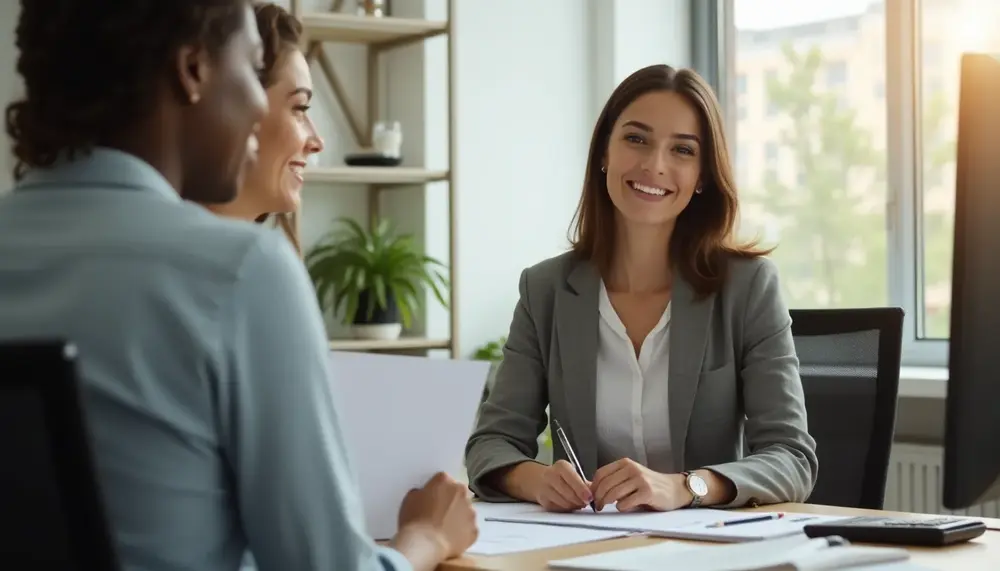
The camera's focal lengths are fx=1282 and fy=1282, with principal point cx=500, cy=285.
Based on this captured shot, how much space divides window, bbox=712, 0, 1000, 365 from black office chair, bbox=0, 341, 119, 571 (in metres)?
3.32

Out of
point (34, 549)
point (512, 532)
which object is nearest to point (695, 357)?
point (512, 532)

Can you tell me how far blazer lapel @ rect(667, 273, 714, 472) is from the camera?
222 centimetres

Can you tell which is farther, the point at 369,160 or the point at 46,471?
the point at 369,160

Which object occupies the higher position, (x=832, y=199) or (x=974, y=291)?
(x=832, y=199)

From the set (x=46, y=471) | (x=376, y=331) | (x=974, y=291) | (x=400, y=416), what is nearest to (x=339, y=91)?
(x=376, y=331)

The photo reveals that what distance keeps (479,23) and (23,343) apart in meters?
3.52

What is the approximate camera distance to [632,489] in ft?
5.96

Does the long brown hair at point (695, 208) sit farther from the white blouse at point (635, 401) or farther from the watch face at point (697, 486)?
the watch face at point (697, 486)

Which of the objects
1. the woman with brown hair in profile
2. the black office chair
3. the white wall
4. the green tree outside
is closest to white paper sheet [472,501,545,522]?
the woman with brown hair in profile

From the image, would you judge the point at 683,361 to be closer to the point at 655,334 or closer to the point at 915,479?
the point at 655,334

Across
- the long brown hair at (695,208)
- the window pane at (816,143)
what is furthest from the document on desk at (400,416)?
the window pane at (816,143)

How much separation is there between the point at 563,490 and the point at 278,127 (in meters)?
0.74

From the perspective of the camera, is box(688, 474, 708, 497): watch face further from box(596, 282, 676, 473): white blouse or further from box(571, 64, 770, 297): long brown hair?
box(571, 64, 770, 297): long brown hair

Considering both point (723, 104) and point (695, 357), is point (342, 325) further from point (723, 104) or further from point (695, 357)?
point (695, 357)
